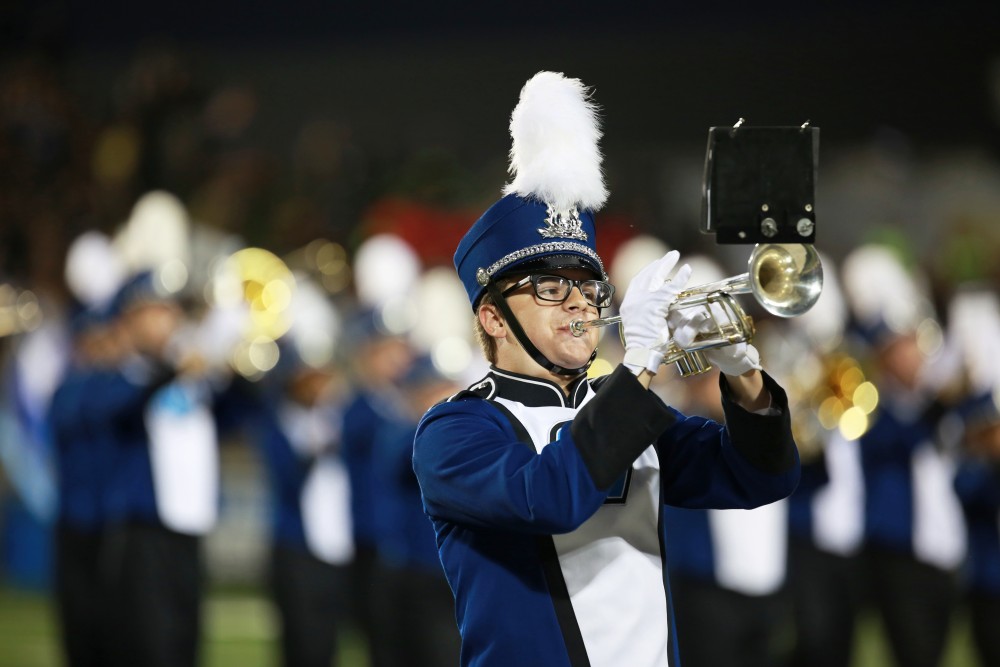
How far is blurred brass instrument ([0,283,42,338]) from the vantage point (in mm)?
12680

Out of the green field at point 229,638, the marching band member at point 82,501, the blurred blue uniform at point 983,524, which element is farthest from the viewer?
the green field at point 229,638

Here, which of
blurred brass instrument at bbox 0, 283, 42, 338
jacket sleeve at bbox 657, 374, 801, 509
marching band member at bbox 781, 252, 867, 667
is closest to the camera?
jacket sleeve at bbox 657, 374, 801, 509

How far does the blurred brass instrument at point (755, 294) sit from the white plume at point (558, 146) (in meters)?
0.33

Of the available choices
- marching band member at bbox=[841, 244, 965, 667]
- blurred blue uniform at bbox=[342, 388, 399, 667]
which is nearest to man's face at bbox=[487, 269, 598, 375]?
blurred blue uniform at bbox=[342, 388, 399, 667]

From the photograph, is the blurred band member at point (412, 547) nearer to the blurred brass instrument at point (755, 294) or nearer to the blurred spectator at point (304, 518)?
the blurred spectator at point (304, 518)

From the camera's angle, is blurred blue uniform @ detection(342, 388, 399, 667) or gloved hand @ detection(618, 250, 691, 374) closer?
gloved hand @ detection(618, 250, 691, 374)

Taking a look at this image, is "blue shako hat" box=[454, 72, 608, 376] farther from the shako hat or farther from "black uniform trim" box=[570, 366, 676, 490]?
"black uniform trim" box=[570, 366, 676, 490]

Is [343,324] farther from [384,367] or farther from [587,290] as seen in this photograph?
[587,290]

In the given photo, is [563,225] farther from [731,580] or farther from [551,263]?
[731,580]

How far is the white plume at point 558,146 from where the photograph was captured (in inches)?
113

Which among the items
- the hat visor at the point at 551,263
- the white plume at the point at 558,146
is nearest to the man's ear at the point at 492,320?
the hat visor at the point at 551,263

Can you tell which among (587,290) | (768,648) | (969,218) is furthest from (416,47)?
(587,290)

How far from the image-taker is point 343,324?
11.6 metres

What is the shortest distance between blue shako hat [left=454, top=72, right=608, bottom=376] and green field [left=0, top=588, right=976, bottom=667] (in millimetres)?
7249
